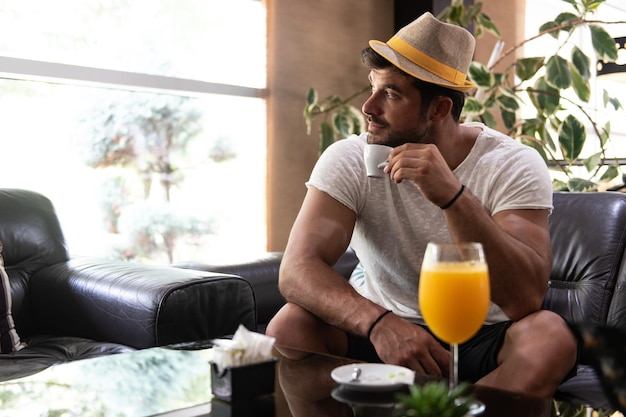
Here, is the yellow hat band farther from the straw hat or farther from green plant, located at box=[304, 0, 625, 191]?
green plant, located at box=[304, 0, 625, 191]

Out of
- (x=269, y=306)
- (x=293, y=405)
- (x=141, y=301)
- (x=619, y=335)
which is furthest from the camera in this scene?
(x=269, y=306)

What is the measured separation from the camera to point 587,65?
12.5 ft

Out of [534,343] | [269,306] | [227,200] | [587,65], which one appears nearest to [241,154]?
[227,200]

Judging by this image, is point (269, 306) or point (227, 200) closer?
point (269, 306)

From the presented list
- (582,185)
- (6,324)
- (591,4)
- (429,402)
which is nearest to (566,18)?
(591,4)

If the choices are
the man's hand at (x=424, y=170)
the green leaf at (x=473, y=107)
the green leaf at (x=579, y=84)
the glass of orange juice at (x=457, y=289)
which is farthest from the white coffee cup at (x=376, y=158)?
the green leaf at (x=579, y=84)

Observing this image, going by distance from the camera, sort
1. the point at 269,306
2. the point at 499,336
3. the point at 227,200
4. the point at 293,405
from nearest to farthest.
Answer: the point at 293,405 → the point at 499,336 → the point at 269,306 → the point at 227,200

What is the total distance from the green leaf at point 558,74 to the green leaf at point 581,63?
0.05 meters

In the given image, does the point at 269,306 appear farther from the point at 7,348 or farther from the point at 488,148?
the point at 488,148

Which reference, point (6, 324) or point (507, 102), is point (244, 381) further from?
point (507, 102)

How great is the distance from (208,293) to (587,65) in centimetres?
248

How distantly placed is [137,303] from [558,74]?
252 centimetres

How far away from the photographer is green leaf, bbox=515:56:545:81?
3.98 meters

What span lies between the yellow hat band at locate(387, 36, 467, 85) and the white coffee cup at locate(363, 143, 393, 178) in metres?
0.38
